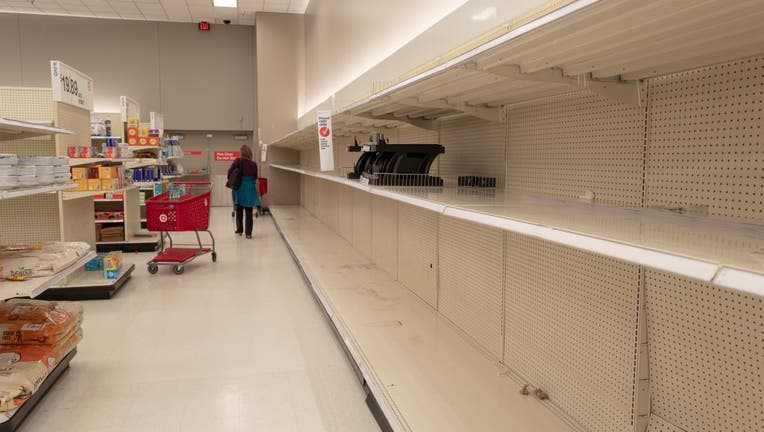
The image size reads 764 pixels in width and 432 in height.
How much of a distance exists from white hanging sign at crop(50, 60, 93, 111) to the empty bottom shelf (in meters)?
2.90

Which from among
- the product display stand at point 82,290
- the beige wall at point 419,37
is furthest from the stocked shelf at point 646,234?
the product display stand at point 82,290

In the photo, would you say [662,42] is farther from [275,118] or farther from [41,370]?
[275,118]

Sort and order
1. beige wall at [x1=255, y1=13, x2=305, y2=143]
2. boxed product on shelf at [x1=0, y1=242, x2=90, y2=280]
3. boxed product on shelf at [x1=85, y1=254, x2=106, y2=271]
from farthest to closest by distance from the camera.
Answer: beige wall at [x1=255, y1=13, x2=305, y2=143], boxed product on shelf at [x1=85, y1=254, x2=106, y2=271], boxed product on shelf at [x1=0, y1=242, x2=90, y2=280]

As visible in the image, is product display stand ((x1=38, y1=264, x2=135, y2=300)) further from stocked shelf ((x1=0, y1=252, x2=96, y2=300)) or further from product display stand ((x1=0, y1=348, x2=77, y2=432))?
stocked shelf ((x1=0, y1=252, x2=96, y2=300))

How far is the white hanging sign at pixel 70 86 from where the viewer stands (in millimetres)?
4691

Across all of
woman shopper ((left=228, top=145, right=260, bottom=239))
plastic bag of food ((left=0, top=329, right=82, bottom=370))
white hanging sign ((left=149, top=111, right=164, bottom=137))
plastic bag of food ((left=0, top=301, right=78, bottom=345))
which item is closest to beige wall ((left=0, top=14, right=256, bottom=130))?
white hanging sign ((left=149, top=111, right=164, bottom=137))

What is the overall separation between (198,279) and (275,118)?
7430 mm

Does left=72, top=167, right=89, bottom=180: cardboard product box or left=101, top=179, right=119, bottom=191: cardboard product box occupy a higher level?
left=72, top=167, right=89, bottom=180: cardboard product box

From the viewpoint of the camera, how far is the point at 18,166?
2.79 m

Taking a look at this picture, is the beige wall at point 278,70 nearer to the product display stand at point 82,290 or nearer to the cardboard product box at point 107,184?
the cardboard product box at point 107,184

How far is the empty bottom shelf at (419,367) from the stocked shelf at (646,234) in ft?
2.74

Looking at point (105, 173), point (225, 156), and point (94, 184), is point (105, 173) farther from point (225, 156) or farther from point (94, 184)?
point (225, 156)

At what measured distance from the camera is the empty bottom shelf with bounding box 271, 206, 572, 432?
6.86 feet

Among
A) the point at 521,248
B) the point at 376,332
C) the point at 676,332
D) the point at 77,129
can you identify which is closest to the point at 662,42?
the point at 676,332
